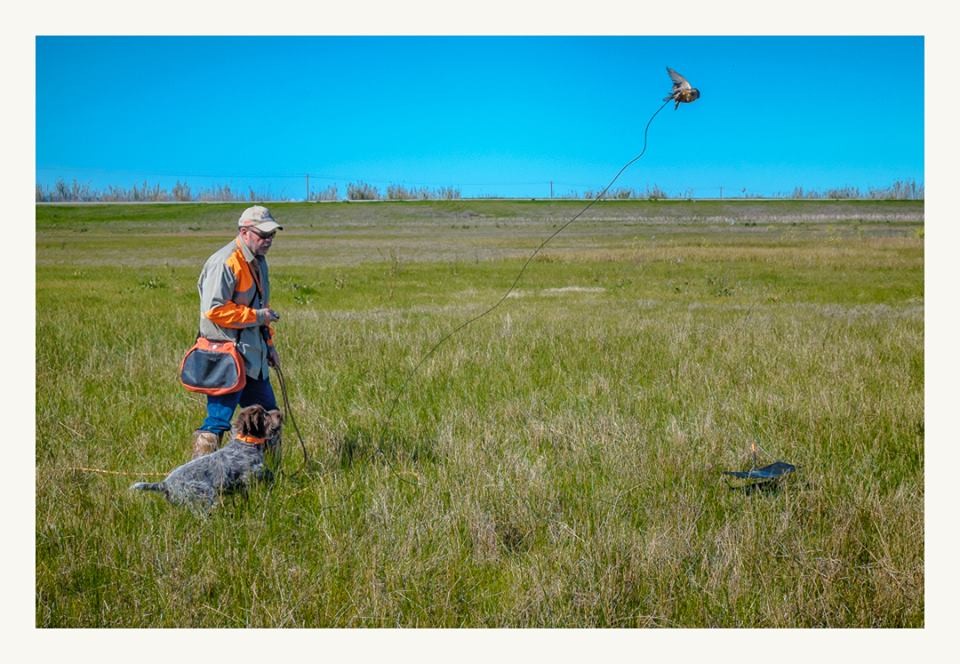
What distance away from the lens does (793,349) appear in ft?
37.3

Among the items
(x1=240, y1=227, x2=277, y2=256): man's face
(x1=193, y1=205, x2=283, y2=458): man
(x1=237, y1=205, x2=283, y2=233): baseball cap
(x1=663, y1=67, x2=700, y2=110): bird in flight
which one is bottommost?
(x1=193, y1=205, x2=283, y2=458): man

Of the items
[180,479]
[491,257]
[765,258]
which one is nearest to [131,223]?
[491,257]

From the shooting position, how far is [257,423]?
18.6ft

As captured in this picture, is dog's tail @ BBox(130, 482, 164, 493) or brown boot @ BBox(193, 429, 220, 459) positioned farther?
brown boot @ BBox(193, 429, 220, 459)

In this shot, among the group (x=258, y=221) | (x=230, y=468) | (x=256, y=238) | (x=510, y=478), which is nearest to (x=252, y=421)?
(x=230, y=468)

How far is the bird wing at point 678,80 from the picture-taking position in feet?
18.3

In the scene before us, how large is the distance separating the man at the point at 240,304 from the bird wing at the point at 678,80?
2780mm

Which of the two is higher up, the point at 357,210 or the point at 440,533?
the point at 357,210

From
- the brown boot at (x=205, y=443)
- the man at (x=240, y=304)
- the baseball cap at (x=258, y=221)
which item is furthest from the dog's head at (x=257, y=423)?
the baseball cap at (x=258, y=221)

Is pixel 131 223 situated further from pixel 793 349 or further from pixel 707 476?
pixel 707 476

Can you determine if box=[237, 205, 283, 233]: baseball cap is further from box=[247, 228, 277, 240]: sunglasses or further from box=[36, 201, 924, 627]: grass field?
box=[36, 201, 924, 627]: grass field

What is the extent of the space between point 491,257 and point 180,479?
82.3 feet

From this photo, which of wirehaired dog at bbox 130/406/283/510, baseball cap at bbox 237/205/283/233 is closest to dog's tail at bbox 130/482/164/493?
wirehaired dog at bbox 130/406/283/510

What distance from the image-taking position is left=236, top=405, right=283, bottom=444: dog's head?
565cm
